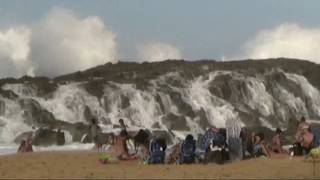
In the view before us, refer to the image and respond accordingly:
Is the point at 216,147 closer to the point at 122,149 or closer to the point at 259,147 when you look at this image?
the point at 259,147

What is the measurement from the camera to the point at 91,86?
62.3 meters

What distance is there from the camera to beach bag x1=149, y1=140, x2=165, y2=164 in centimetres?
2075

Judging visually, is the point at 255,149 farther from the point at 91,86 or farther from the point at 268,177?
the point at 91,86

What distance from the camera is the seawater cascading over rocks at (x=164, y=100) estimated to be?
54344 millimetres

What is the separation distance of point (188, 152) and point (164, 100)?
41198 mm

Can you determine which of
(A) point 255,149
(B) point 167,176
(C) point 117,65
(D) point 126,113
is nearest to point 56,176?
(B) point 167,176

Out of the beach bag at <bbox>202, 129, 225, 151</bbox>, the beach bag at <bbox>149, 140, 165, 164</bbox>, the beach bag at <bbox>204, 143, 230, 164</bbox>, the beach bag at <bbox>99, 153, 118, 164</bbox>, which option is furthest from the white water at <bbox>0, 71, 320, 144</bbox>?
the beach bag at <bbox>204, 143, 230, 164</bbox>

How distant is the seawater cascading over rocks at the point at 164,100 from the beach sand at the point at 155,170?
24.6 meters

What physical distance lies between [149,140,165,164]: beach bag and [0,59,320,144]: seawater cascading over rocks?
963 inches

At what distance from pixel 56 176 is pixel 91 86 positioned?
1774 inches

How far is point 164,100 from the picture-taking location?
61.8 meters

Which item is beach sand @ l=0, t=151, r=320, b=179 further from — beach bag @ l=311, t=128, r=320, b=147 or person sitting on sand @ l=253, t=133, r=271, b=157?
beach bag @ l=311, t=128, r=320, b=147

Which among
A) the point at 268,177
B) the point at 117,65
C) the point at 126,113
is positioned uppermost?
the point at 117,65

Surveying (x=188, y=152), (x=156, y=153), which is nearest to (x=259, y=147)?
(x=188, y=152)
